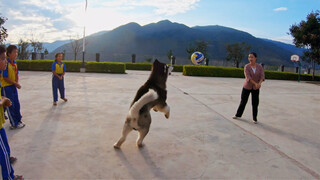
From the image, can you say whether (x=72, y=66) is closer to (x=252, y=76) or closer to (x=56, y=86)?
(x=56, y=86)

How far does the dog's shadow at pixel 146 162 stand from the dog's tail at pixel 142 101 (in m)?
0.62

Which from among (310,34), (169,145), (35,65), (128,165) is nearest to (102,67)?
(35,65)

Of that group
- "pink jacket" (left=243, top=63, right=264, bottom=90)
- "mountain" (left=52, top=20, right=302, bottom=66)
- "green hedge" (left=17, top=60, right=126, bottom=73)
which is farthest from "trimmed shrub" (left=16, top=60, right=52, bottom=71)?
"mountain" (left=52, top=20, right=302, bottom=66)

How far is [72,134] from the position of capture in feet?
13.4

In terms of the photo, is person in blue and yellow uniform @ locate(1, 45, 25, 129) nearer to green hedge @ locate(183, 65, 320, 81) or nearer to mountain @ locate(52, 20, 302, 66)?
green hedge @ locate(183, 65, 320, 81)

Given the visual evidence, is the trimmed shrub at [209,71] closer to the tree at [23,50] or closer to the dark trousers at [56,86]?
the dark trousers at [56,86]

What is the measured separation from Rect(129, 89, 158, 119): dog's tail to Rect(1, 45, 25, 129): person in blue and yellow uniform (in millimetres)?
2467

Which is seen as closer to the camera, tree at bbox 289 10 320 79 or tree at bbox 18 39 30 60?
tree at bbox 289 10 320 79

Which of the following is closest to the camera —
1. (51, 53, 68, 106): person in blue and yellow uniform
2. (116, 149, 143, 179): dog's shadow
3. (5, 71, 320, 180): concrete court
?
(116, 149, 143, 179): dog's shadow

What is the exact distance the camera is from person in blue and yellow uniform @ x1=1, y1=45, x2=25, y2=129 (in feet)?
13.1

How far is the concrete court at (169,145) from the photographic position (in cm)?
294

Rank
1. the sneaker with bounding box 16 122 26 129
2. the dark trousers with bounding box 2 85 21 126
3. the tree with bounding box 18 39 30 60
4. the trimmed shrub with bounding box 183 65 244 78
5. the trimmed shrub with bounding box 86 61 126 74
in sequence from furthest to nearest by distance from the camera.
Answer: the tree with bounding box 18 39 30 60, the trimmed shrub with bounding box 183 65 244 78, the trimmed shrub with bounding box 86 61 126 74, the sneaker with bounding box 16 122 26 129, the dark trousers with bounding box 2 85 21 126

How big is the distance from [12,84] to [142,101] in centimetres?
270

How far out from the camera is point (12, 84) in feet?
13.7
